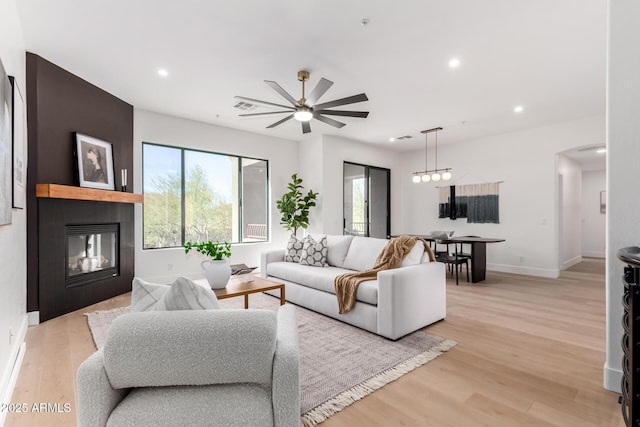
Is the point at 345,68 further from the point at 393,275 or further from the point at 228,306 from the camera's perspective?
the point at 228,306

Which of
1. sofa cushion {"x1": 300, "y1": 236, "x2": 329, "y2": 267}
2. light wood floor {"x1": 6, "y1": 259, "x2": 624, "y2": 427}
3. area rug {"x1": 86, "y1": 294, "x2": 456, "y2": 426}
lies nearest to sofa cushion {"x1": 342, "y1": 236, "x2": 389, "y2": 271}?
sofa cushion {"x1": 300, "y1": 236, "x2": 329, "y2": 267}

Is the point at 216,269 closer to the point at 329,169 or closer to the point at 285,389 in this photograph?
the point at 285,389

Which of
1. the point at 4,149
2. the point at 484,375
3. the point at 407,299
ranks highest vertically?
the point at 4,149

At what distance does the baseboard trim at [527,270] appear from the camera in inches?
233

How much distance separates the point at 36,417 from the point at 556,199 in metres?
7.38

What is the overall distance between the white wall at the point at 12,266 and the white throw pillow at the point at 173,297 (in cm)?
137

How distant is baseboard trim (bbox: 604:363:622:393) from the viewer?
2111mm

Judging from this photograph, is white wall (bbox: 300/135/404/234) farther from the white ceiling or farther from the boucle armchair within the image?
the boucle armchair

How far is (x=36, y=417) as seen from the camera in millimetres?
1898

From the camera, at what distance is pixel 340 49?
322cm

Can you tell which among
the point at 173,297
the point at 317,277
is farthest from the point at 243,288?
the point at 173,297

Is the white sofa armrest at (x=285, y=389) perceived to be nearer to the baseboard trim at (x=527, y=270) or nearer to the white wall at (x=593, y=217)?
the baseboard trim at (x=527, y=270)

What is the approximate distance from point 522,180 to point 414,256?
423 cm

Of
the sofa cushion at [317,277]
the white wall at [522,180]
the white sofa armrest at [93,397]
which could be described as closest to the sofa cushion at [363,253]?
the sofa cushion at [317,277]
